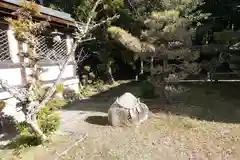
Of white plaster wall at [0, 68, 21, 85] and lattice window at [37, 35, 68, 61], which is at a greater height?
lattice window at [37, 35, 68, 61]

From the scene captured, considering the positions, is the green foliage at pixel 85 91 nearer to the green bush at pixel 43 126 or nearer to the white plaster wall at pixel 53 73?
the white plaster wall at pixel 53 73

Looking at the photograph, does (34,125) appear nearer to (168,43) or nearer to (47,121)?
(47,121)

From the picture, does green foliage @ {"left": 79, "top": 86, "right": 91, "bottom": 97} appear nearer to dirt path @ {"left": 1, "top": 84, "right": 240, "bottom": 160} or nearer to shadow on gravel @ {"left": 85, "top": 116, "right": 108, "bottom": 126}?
dirt path @ {"left": 1, "top": 84, "right": 240, "bottom": 160}

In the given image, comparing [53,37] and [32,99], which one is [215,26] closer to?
[53,37]

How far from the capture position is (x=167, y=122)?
7.60 metres

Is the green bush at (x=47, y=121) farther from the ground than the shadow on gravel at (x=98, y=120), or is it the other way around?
the green bush at (x=47, y=121)

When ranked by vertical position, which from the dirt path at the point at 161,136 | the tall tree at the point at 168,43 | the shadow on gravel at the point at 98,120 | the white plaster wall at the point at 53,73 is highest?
the tall tree at the point at 168,43

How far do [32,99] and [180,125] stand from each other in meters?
3.72

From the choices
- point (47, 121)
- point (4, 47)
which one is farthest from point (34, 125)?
point (4, 47)

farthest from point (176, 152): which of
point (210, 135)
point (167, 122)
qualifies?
point (167, 122)

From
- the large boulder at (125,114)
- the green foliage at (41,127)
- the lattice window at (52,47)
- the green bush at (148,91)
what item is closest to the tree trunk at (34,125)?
the green foliage at (41,127)

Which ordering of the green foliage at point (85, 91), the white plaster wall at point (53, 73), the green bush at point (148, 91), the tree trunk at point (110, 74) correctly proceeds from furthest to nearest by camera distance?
the tree trunk at point (110, 74)
the green foliage at point (85, 91)
the green bush at point (148, 91)
the white plaster wall at point (53, 73)

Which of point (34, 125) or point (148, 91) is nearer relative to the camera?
point (34, 125)

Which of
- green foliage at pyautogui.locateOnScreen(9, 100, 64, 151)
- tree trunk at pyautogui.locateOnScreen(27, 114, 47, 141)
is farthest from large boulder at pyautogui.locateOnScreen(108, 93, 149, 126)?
tree trunk at pyautogui.locateOnScreen(27, 114, 47, 141)
